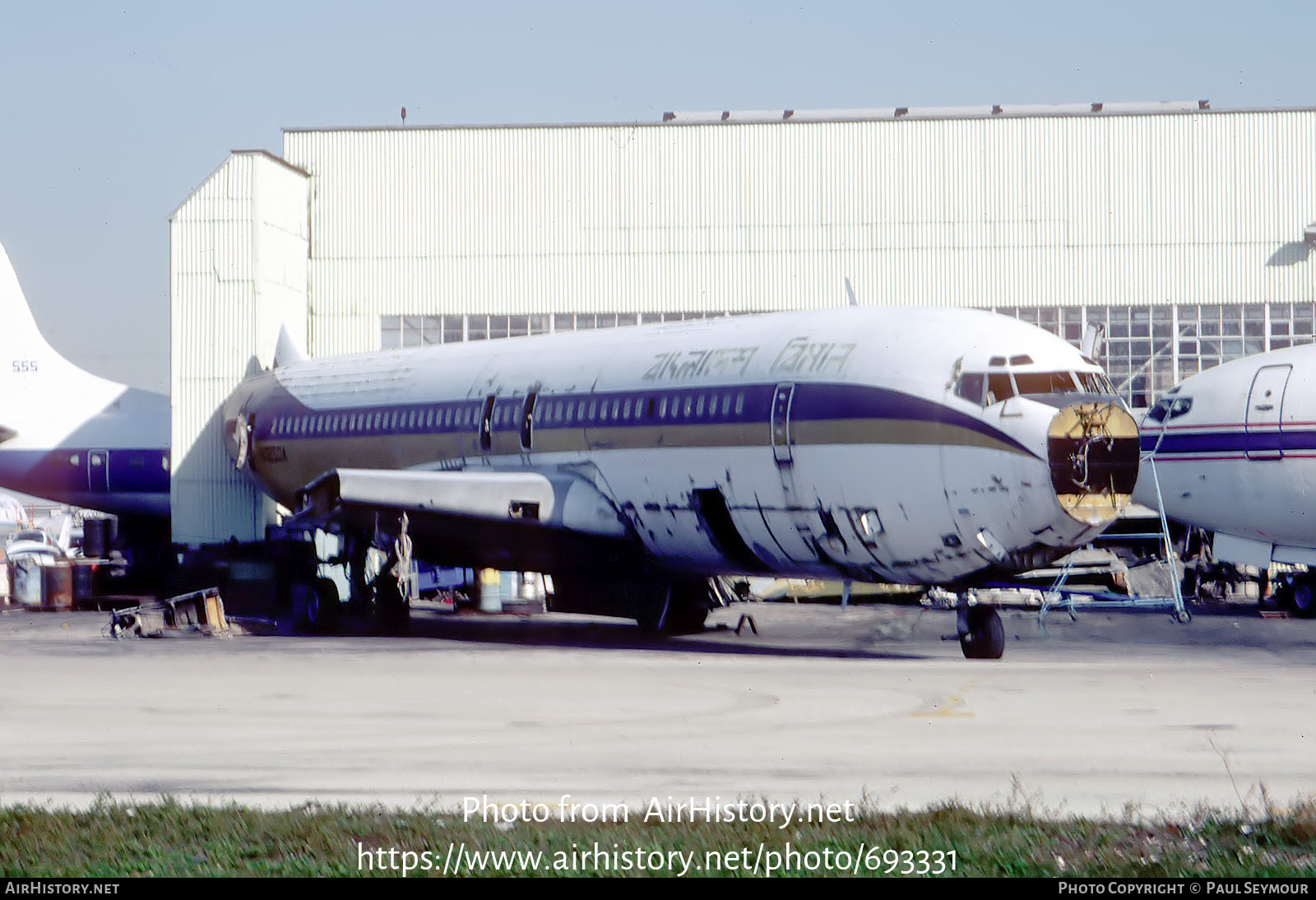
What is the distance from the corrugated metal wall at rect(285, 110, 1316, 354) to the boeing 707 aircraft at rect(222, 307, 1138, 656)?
1180 cm

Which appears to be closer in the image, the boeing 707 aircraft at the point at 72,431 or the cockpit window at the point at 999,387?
the cockpit window at the point at 999,387

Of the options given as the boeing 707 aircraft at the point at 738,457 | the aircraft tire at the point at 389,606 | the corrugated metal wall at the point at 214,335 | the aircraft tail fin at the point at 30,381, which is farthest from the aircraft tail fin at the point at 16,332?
the aircraft tire at the point at 389,606

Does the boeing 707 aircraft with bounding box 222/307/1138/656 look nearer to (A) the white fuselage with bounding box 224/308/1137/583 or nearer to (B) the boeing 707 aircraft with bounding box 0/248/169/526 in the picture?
(A) the white fuselage with bounding box 224/308/1137/583

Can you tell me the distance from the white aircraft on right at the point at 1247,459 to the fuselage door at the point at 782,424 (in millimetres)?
11457

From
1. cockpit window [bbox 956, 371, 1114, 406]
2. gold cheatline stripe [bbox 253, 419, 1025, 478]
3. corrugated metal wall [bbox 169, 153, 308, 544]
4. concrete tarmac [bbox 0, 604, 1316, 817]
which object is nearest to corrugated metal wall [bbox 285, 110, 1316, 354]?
corrugated metal wall [bbox 169, 153, 308, 544]

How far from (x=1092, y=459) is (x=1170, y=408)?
42.8 ft

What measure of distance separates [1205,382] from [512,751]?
22.5 m

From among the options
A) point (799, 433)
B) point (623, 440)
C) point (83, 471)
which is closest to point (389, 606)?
point (623, 440)

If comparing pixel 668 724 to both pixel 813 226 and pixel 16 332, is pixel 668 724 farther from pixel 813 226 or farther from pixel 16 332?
pixel 16 332

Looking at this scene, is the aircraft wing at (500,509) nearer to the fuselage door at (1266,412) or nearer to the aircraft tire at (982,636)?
the aircraft tire at (982,636)

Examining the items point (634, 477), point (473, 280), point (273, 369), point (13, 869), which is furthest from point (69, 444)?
point (13, 869)

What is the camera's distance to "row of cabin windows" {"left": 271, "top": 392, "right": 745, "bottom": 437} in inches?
929

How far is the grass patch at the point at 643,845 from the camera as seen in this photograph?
8.10 meters

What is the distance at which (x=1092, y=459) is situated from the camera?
64.5 ft
